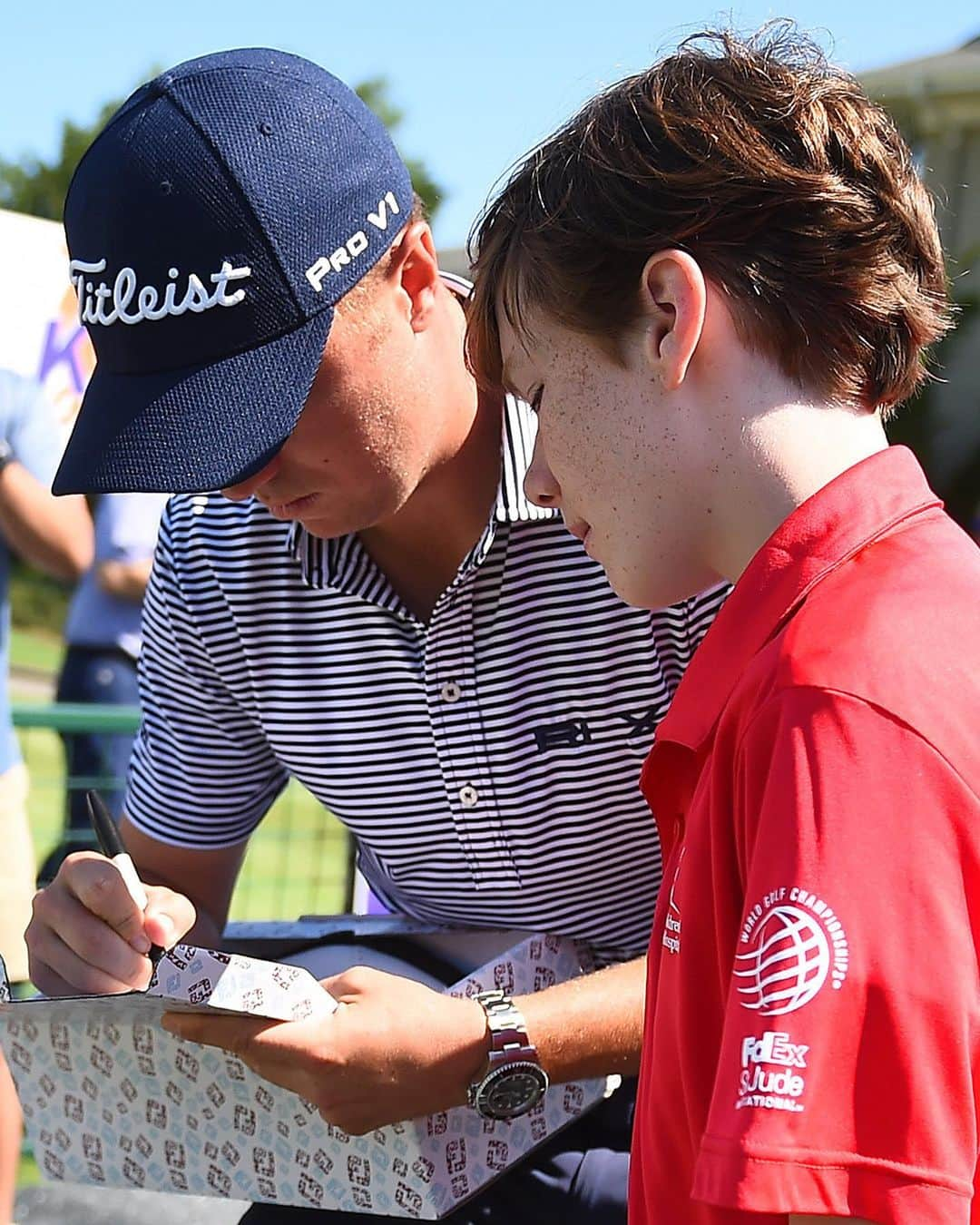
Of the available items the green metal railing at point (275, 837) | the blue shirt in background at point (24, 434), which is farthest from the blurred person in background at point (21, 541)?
the green metal railing at point (275, 837)

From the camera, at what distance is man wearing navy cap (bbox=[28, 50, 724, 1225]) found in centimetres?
148

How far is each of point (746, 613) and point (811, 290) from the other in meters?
0.25

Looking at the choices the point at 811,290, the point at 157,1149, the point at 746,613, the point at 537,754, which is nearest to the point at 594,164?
the point at 811,290

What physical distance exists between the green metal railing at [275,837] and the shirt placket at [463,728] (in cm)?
66

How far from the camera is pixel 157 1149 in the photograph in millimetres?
1635

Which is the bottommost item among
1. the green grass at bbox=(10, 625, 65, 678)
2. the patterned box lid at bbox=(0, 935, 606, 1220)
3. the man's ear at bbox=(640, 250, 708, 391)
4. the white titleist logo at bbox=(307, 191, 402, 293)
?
the green grass at bbox=(10, 625, 65, 678)

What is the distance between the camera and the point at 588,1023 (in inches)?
62.6

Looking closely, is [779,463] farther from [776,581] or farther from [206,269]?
[206,269]

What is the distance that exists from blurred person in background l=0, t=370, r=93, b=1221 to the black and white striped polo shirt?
1.52 metres

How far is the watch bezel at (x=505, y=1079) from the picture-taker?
1.54 metres

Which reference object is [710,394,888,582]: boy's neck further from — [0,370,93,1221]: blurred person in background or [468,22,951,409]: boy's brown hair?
[0,370,93,1221]: blurred person in background

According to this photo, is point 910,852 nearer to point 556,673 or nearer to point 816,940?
point 816,940

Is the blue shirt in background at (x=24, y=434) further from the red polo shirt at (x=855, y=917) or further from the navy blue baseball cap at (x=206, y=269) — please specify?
the red polo shirt at (x=855, y=917)

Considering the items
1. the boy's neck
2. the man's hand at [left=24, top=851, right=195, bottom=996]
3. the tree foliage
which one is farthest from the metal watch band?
the tree foliage
